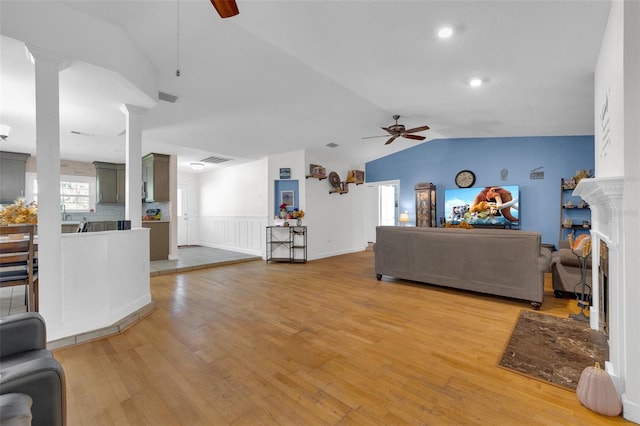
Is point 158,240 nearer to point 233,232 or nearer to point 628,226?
point 233,232

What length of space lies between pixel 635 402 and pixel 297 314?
2.63m

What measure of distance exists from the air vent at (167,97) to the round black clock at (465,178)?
21.1ft

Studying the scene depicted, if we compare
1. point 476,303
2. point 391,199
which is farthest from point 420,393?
point 391,199

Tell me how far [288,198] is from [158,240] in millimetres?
3064

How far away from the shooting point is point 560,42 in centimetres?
260

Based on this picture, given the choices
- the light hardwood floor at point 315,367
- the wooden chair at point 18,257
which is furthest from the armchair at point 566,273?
the wooden chair at point 18,257

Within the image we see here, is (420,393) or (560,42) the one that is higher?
(560,42)

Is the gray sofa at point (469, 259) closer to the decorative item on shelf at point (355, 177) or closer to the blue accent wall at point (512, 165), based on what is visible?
the blue accent wall at point (512, 165)

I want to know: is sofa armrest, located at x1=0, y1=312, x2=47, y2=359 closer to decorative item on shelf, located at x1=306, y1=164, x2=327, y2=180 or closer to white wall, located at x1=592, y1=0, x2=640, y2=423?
white wall, located at x1=592, y1=0, x2=640, y2=423

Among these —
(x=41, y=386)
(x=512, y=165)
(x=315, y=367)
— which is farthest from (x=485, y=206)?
(x=41, y=386)

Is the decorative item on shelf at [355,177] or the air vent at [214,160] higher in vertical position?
the air vent at [214,160]

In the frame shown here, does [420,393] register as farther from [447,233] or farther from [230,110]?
[230,110]

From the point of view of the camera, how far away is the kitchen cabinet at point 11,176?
18.7 ft

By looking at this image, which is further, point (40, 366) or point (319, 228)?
point (319, 228)
